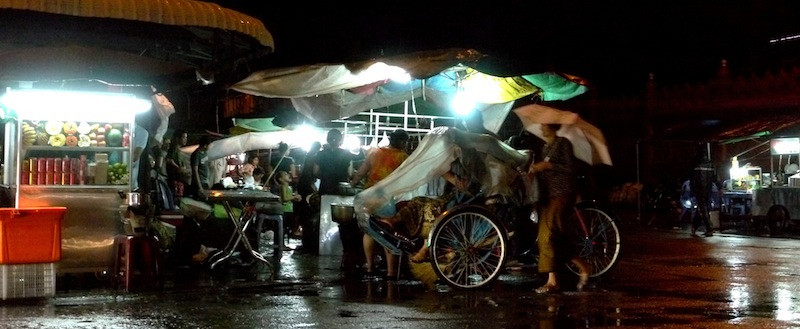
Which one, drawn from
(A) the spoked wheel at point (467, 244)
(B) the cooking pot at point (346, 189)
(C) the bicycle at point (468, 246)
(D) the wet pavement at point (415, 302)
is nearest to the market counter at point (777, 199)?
(D) the wet pavement at point (415, 302)

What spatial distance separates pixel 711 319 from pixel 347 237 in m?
4.96

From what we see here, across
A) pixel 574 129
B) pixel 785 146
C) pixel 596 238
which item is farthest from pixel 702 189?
pixel 574 129

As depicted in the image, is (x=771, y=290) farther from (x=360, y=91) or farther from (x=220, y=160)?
(x=220, y=160)

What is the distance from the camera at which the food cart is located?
9109mm

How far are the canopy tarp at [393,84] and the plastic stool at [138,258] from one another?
8.70 feet

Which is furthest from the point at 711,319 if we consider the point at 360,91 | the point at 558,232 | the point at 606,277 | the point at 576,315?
the point at 360,91

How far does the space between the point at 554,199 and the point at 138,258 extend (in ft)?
15.0

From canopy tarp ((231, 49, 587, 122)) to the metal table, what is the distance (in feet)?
4.69

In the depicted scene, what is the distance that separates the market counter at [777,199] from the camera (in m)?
18.2

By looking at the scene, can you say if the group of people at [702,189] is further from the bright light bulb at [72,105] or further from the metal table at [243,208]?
the bright light bulb at [72,105]

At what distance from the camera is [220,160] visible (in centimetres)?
1603

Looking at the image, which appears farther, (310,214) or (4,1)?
(310,214)

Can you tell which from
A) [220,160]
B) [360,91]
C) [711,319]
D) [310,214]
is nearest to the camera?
[711,319]

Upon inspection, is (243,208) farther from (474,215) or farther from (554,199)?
(554,199)
